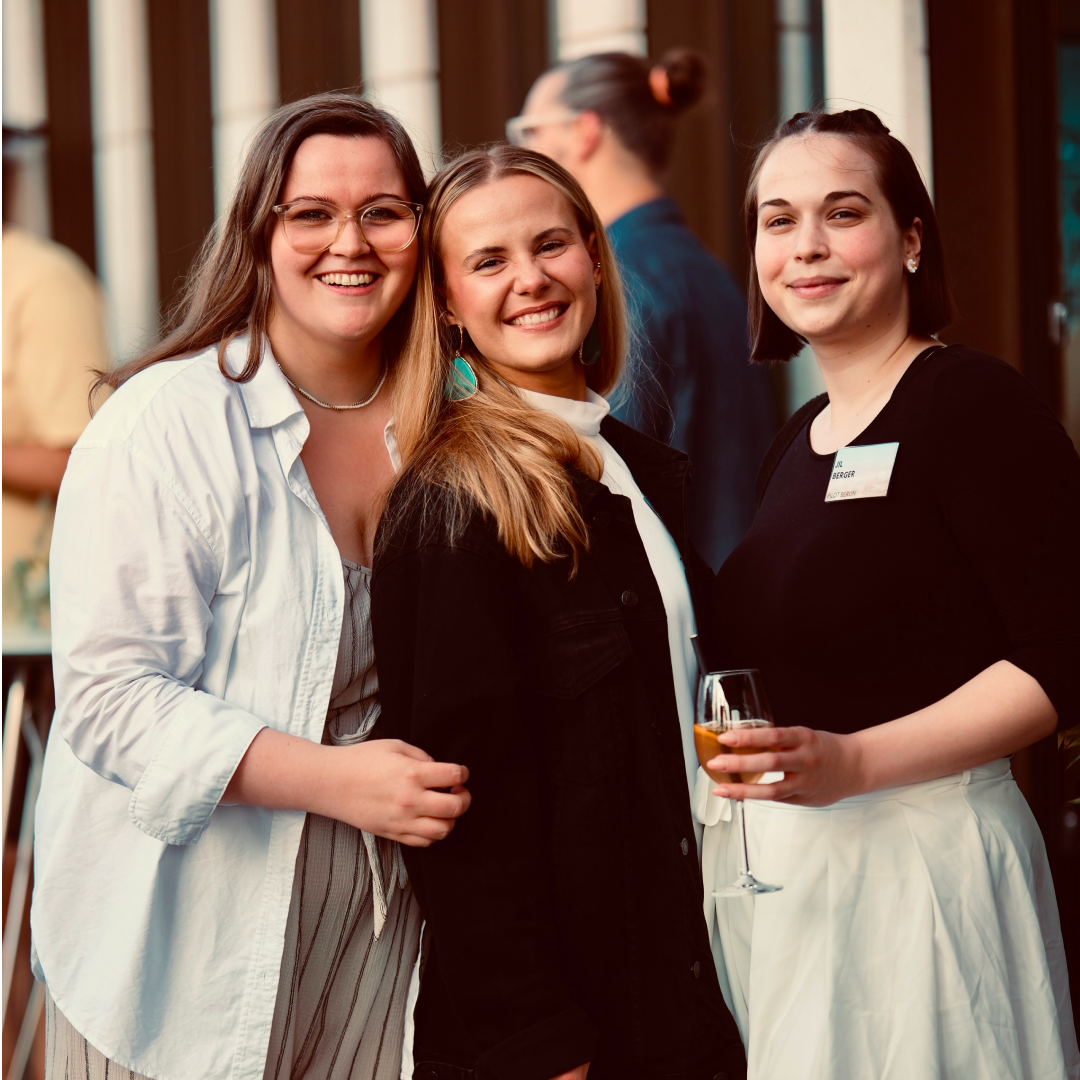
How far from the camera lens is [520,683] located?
1.47 metres

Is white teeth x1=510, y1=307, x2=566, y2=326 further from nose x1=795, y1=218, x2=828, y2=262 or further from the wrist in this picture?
the wrist

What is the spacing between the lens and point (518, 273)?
5.56 ft

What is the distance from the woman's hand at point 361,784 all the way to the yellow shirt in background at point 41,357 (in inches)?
64.6

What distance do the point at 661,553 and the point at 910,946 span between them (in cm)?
63

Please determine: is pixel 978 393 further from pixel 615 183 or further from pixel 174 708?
pixel 615 183

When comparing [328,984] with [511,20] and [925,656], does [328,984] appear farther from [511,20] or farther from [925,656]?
[511,20]

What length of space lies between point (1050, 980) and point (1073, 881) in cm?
179

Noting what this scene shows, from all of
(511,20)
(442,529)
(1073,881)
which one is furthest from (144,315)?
(1073,881)

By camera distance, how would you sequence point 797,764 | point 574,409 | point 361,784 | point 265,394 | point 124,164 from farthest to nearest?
point 124,164 < point 574,409 < point 265,394 < point 361,784 < point 797,764

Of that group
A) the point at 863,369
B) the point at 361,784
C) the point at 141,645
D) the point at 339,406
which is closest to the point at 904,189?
the point at 863,369

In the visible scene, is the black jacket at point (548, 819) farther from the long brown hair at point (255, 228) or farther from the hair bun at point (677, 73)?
the hair bun at point (677, 73)

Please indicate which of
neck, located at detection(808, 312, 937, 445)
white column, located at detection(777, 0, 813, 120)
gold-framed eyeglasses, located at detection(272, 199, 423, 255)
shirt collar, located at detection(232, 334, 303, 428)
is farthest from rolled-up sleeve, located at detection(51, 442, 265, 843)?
white column, located at detection(777, 0, 813, 120)

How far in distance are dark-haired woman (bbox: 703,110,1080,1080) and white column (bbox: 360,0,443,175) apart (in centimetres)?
164

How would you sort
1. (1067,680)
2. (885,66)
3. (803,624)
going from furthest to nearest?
(885,66) → (803,624) → (1067,680)
